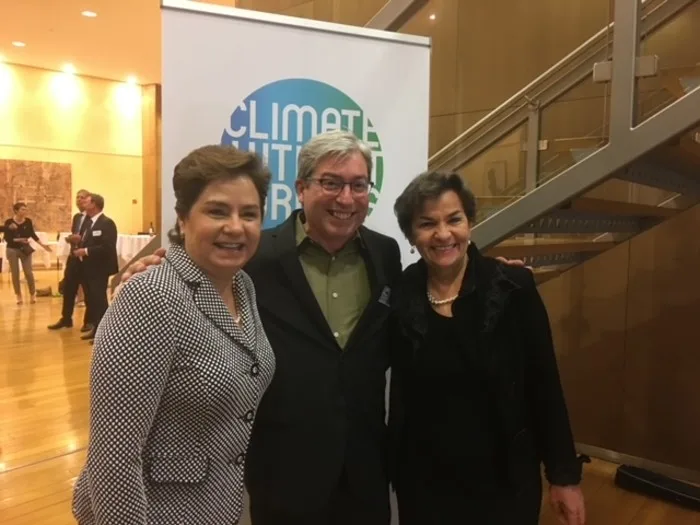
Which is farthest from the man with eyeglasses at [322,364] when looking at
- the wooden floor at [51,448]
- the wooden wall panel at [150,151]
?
the wooden wall panel at [150,151]

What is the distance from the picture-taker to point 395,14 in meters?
2.98

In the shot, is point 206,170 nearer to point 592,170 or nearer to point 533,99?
point 592,170

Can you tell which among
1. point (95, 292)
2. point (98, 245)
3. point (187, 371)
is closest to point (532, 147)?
point (187, 371)

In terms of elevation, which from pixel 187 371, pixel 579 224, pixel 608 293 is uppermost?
pixel 579 224

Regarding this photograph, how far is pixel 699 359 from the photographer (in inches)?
167

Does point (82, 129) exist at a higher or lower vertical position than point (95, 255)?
higher

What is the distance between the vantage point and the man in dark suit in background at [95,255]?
26.3 feet

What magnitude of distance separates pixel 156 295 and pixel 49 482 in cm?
325

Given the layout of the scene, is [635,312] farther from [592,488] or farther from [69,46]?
[69,46]

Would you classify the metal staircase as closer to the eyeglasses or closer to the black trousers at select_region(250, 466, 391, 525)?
the eyeglasses

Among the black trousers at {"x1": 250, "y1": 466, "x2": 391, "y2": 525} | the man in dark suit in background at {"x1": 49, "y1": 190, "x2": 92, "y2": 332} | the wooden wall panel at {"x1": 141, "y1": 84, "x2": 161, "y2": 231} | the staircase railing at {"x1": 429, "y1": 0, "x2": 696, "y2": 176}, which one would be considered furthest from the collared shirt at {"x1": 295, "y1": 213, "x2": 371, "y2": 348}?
the wooden wall panel at {"x1": 141, "y1": 84, "x2": 161, "y2": 231}

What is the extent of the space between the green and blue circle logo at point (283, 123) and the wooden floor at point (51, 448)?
1334 mm

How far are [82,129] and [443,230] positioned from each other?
53.8 ft

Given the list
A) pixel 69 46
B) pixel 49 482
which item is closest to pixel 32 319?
pixel 49 482
